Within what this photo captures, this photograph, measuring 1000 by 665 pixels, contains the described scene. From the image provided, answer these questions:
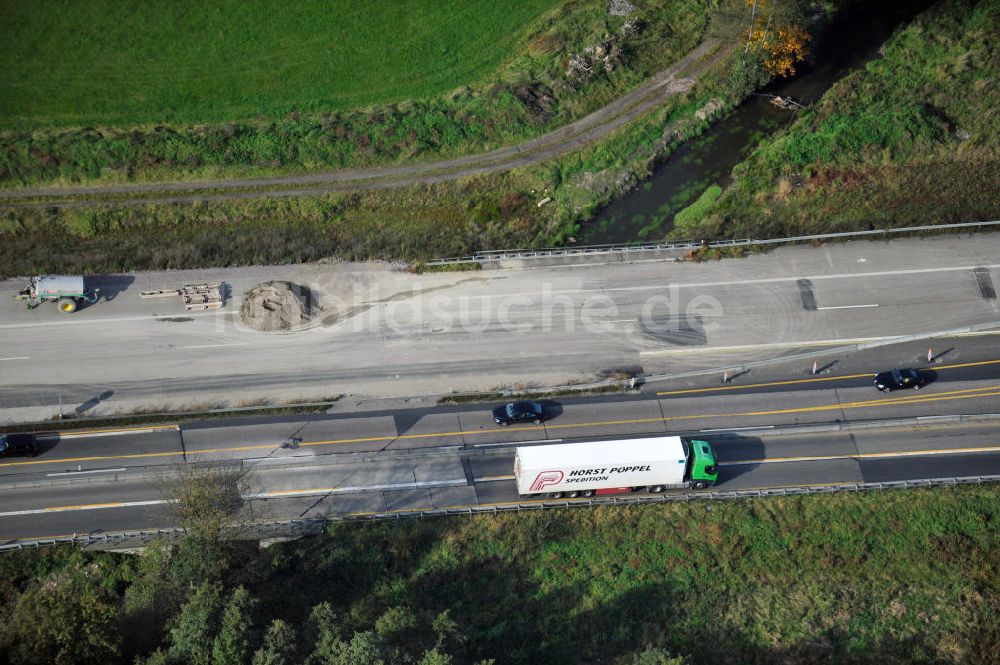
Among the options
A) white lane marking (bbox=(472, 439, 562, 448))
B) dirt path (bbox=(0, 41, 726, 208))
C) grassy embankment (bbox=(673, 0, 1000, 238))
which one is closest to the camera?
white lane marking (bbox=(472, 439, 562, 448))

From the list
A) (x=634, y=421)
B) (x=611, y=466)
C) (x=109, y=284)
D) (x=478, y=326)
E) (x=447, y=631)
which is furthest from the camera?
(x=109, y=284)

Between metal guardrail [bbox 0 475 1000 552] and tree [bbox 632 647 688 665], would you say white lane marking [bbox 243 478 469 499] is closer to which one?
metal guardrail [bbox 0 475 1000 552]

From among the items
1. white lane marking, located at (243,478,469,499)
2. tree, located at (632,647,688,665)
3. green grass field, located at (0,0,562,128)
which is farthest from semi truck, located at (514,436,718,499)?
green grass field, located at (0,0,562,128)

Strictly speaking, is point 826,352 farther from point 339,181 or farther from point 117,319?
point 117,319

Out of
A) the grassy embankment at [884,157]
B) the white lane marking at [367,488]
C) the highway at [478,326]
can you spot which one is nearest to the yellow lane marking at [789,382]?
the highway at [478,326]

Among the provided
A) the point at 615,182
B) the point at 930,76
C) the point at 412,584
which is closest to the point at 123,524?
the point at 412,584

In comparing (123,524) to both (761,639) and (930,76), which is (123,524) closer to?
(761,639)

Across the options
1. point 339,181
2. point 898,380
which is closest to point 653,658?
point 898,380
